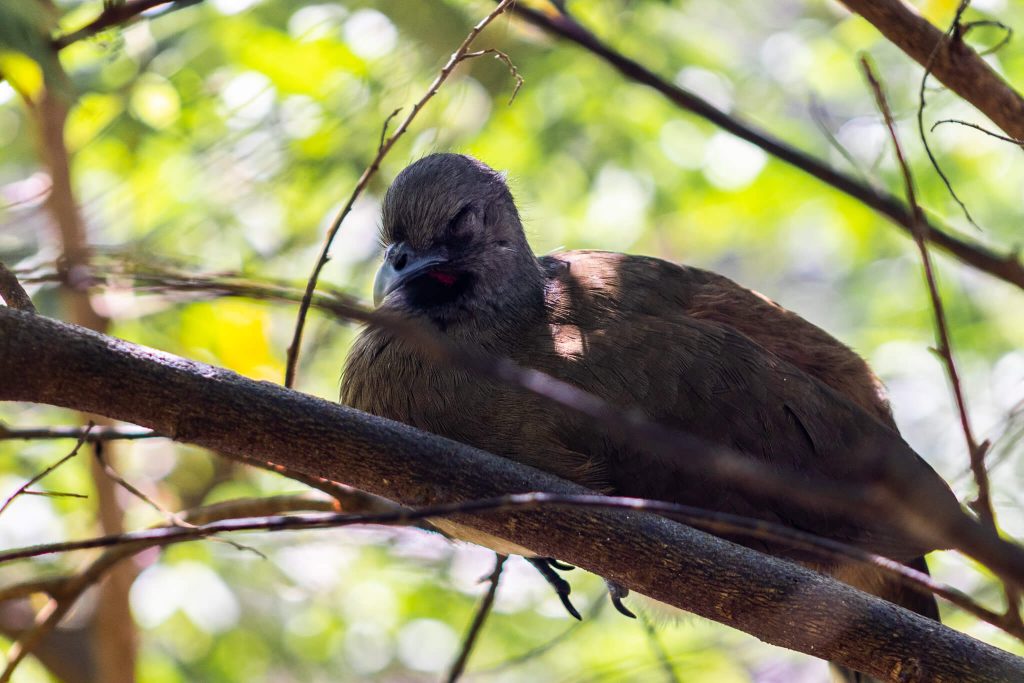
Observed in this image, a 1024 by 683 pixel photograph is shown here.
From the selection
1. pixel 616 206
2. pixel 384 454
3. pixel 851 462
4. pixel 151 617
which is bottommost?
pixel 151 617

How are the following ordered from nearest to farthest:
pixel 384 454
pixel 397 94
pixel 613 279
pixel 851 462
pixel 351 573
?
pixel 384 454 < pixel 851 462 < pixel 613 279 < pixel 397 94 < pixel 351 573

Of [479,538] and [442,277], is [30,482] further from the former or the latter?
[442,277]

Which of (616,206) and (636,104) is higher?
(636,104)

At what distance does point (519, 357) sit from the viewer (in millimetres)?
3021

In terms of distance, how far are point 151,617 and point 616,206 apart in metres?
3.11

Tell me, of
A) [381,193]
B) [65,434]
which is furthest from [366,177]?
[381,193]

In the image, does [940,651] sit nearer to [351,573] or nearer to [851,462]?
[851,462]

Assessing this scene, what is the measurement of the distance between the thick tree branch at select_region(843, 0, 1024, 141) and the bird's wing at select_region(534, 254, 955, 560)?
2.91 feet

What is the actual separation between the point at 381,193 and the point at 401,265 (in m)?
1.54

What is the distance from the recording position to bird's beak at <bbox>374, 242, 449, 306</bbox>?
314 cm

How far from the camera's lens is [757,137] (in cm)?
335

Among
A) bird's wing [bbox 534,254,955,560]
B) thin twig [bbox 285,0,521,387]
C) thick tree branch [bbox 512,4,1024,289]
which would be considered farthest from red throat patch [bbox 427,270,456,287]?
thick tree branch [bbox 512,4,1024,289]

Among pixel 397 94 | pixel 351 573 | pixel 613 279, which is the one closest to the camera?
pixel 613 279

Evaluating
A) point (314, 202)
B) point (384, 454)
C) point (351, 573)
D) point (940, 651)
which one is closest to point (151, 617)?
point (351, 573)
